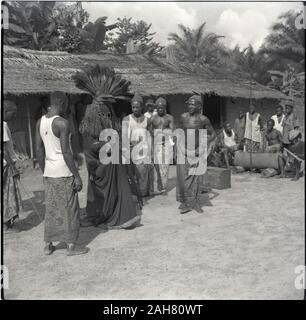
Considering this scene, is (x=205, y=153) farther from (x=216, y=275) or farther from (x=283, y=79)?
(x=283, y=79)

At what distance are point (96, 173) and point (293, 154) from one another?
17.4 feet

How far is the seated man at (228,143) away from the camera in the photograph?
425 inches

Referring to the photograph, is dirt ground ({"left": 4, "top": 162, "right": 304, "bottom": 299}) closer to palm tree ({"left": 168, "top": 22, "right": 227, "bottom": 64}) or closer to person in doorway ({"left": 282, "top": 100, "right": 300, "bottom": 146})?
person in doorway ({"left": 282, "top": 100, "right": 300, "bottom": 146})

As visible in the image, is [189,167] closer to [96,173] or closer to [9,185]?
[96,173]

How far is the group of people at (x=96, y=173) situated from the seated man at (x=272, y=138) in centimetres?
253

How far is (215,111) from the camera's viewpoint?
15703 millimetres

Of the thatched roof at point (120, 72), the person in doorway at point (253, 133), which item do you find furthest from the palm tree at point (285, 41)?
the person in doorway at point (253, 133)

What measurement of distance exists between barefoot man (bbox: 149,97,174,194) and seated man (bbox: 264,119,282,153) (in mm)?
2999

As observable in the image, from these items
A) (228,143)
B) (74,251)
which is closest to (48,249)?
(74,251)

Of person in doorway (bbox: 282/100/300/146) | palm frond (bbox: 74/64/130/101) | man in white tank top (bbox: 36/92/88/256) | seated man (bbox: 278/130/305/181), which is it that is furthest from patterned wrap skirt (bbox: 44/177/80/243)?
person in doorway (bbox: 282/100/300/146)

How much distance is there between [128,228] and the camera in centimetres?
575

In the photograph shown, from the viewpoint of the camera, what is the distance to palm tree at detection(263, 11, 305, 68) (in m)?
26.1

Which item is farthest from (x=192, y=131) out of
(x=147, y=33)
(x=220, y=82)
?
(x=147, y=33)

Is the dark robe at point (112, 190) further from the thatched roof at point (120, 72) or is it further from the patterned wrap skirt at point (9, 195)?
the thatched roof at point (120, 72)
